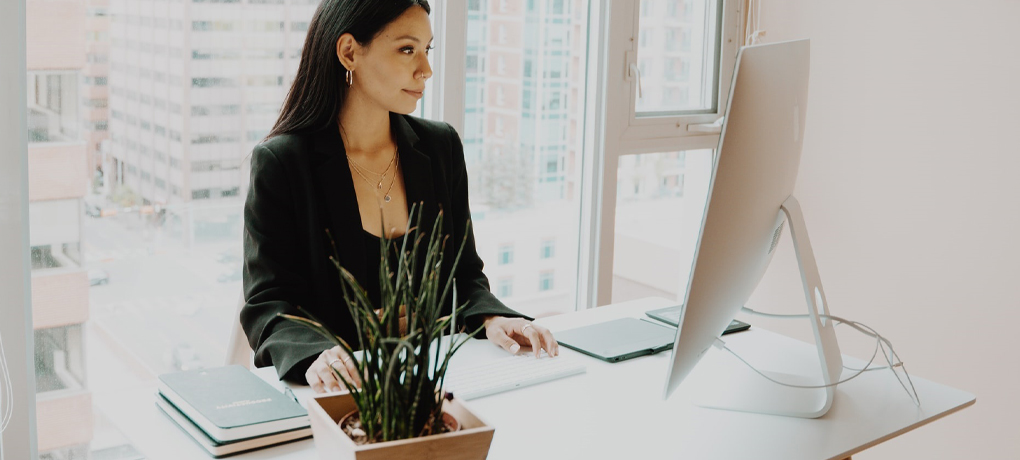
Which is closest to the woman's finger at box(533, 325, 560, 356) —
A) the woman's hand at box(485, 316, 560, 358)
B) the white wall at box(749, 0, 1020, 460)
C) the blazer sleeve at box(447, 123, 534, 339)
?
the woman's hand at box(485, 316, 560, 358)

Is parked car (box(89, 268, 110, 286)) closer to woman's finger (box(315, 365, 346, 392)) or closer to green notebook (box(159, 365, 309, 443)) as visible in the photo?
green notebook (box(159, 365, 309, 443))

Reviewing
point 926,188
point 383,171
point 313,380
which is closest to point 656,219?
point 926,188

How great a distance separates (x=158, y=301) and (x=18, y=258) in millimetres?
369

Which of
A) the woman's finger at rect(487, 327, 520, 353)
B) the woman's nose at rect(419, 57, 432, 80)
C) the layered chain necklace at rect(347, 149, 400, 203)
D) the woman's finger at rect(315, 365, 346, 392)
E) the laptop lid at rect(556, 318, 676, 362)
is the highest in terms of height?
the woman's nose at rect(419, 57, 432, 80)

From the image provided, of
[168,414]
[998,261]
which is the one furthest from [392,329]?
[998,261]

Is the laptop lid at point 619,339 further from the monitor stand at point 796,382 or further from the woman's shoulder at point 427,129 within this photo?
the woman's shoulder at point 427,129

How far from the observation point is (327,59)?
1838mm

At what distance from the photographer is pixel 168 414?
4.11 ft

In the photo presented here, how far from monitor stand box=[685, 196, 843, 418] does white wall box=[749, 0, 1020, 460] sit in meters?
1.47

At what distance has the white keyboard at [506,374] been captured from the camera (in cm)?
139

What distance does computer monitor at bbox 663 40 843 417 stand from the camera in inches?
44.8

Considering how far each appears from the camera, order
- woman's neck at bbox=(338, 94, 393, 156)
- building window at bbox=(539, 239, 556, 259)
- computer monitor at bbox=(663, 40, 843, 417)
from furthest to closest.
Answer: building window at bbox=(539, 239, 556, 259)
woman's neck at bbox=(338, 94, 393, 156)
computer monitor at bbox=(663, 40, 843, 417)

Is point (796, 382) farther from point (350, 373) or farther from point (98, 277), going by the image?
point (98, 277)

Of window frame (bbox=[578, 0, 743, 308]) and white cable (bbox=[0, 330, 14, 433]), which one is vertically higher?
window frame (bbox=[578, 0, 743, 308])
